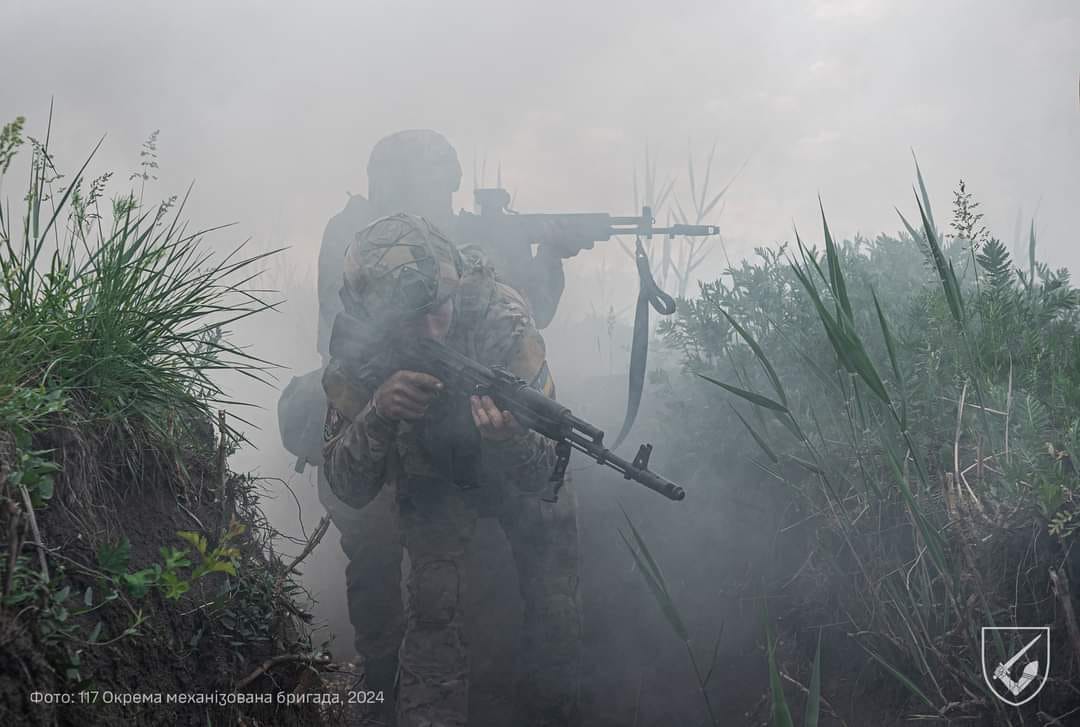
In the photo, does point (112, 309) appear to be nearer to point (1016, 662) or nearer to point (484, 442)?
point (484, 442)

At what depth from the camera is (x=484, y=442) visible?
10.6 feet

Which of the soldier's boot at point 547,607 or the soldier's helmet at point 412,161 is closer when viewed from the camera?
the soldier's boot at point 547,607

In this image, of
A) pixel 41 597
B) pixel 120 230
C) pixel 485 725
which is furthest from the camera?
pixel 485 725

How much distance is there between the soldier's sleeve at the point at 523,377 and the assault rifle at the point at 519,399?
283mm

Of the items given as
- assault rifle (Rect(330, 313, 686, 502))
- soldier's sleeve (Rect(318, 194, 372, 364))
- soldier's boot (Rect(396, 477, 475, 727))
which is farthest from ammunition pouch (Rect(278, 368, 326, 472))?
assault rifle (Rect(330, 313, 686, 502))

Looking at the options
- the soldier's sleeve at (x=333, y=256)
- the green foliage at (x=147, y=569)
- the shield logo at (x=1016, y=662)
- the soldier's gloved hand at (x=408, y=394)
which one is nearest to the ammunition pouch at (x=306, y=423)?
the soldier's sleeve at (x=333, y=256)

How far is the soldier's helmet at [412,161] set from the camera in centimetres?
504

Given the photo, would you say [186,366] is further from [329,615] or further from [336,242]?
[329,615]

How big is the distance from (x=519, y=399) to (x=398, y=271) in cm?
64

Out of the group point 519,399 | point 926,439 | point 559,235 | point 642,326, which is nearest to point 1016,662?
point 926,439

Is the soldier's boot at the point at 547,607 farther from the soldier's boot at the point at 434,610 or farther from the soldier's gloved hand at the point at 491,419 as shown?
the soldier's gloved hand at the point at 491,419

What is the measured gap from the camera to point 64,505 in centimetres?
184

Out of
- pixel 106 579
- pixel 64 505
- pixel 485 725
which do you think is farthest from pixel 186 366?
pixel 485 725

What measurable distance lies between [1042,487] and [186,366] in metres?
2.37
